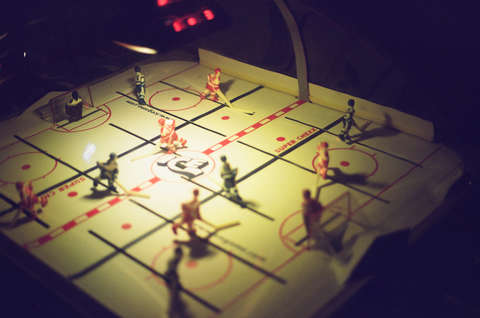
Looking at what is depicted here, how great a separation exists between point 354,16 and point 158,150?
4.51m

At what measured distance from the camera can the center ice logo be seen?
902 cm

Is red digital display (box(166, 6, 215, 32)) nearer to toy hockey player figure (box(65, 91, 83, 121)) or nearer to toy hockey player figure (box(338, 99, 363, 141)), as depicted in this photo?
toy hockey player figure (box(338, 99, 363, 141))

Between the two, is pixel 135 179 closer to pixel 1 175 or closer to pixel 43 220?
pixel 43 220

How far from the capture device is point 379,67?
10.1 meters

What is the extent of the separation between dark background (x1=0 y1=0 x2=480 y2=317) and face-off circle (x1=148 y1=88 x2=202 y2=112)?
1.82 meters

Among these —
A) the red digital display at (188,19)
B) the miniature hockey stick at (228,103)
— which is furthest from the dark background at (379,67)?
the miniature hockey stick at (228,103)

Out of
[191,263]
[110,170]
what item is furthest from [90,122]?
[191,263]

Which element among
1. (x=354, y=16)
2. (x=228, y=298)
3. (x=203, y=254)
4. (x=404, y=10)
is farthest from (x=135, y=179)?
(x=404, y=10)

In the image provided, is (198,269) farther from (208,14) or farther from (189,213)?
(208,14)

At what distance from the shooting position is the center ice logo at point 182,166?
9.02 m

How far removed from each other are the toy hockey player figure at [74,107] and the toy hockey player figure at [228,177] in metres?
4.45

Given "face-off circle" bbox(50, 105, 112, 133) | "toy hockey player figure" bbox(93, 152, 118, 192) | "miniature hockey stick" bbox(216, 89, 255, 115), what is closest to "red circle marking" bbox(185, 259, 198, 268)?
"toy hockey player figure" bbox(93, 152, 118, 192)

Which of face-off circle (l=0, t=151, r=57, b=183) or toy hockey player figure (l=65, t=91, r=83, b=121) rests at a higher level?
toy hockey player figure (l=65, t=91, r=83, b=121)

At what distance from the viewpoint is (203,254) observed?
287 inches
